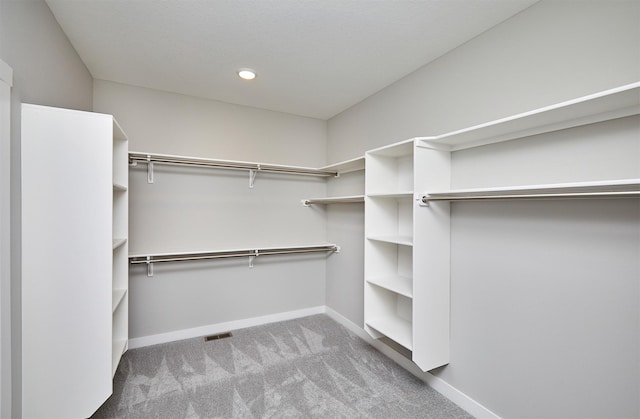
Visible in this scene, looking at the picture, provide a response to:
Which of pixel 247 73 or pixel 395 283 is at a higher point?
pixel 247 73

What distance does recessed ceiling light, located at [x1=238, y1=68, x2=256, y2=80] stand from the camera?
2.32m

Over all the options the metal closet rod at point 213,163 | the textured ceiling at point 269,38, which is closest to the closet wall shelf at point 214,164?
the metal closet rod at point 213,163

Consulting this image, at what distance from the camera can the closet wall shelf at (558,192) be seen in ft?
3.47

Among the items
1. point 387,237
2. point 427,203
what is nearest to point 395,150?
point 427,203

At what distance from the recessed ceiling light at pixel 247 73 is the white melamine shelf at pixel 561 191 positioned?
5.64 feet

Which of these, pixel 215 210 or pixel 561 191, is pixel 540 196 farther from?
pixel 215 210

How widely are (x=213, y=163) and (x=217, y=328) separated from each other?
1693mm

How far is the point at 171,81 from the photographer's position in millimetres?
2508

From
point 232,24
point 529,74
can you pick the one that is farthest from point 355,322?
point 232,24

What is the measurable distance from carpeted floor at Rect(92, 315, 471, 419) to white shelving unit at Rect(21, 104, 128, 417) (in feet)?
1.82

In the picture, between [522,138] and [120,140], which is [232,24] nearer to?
[120,140]

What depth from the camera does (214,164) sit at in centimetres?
270

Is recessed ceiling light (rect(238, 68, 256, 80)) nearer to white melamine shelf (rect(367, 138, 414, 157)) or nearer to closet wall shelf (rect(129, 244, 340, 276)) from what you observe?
white melamine shelf (rect(367, 138, 414, 157))

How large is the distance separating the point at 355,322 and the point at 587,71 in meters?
2.63
